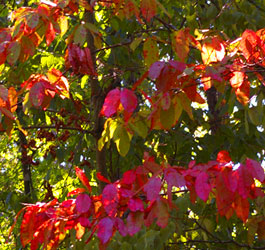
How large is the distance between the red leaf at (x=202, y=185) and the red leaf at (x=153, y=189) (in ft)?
0.48

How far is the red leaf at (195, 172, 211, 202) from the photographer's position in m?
1.79

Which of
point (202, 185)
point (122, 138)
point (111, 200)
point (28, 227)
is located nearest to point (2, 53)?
point (122, 138)

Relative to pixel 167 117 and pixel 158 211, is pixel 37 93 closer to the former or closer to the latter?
pixel 167 117

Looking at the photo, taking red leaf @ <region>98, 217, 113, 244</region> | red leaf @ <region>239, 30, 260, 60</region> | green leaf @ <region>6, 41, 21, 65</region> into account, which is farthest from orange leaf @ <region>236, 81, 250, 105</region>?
green leaf @ <region>6, 41, 21, 65</region>

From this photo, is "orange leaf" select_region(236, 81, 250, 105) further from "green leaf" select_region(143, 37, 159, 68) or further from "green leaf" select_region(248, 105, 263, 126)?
"green leaf" select_region(143, 37, 159, 68)

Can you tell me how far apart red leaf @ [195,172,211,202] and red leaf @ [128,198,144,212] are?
220 mm

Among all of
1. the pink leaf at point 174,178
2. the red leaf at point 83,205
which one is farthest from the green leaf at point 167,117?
the red leaf at point 83,205

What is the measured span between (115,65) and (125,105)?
82.3 inches

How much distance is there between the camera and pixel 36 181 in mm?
7895

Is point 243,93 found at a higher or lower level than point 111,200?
higher

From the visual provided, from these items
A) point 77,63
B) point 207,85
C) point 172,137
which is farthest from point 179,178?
point 172,137

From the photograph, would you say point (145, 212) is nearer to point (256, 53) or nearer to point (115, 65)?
point (256, 53)

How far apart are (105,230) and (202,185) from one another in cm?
38

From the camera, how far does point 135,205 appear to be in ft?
6.23
